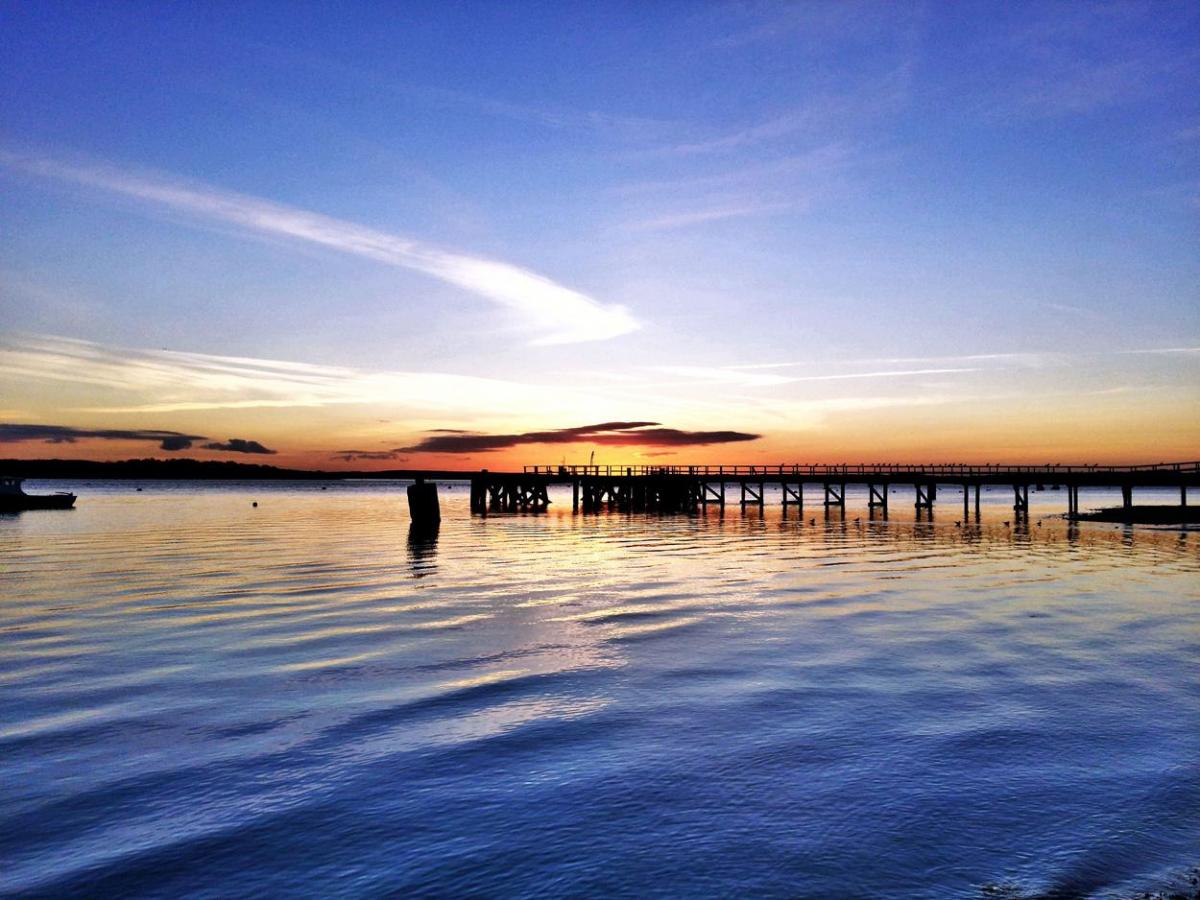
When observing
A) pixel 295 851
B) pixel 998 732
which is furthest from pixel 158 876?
pixel 998 732

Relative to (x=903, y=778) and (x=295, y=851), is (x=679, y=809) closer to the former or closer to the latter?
(x=903, y=778)

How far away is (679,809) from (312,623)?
48.8 feet

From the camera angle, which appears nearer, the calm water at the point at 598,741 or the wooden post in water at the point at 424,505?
the calm water at the point at 598,741

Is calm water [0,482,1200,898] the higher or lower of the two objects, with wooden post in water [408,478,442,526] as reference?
lower

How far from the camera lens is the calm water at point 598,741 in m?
8.55

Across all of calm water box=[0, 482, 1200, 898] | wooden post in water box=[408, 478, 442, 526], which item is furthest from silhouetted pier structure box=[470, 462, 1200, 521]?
calm water box=[0, 482, 1200, 898]

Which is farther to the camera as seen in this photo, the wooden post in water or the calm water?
the wooden post in water

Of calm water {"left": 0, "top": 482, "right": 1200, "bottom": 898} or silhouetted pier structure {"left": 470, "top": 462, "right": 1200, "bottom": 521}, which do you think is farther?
silhouetted pier structure {"left": 470, "top": 462, "right": 1200, "bottom": 521}

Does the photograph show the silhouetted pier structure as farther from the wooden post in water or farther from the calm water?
the calm water

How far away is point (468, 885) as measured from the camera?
26.5ft

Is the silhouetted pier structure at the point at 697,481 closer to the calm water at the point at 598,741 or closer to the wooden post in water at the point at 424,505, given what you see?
the wooden post in water at the point at 424,505

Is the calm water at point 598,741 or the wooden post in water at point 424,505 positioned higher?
the wooden post in water at point 424,505

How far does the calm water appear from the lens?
8555 millimetres

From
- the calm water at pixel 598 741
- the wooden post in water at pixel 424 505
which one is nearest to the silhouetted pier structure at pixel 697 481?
the wooden post in water at pixel 424 505
